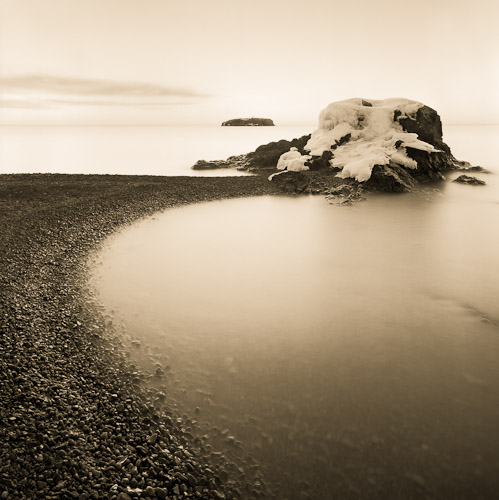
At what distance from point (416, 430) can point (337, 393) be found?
4.70 feet

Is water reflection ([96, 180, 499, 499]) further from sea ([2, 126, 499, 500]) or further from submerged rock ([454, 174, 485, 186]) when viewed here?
submerged rock ([454, 174, 485, 186])

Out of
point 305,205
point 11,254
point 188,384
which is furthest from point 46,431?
point 305,205

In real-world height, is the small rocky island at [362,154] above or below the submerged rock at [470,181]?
above

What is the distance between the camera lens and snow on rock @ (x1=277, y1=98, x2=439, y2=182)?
31.5m

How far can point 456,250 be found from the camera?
16062 mm

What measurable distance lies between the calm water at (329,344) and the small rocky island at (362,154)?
1024cm

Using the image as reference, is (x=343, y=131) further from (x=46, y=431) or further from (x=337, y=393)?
(x=46, y=431)

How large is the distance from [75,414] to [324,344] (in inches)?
210

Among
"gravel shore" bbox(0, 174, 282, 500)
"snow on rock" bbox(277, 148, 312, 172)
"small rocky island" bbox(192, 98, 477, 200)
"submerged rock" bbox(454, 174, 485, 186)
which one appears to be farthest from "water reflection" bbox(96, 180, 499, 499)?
"snow on rock" bbox(277, 148, 312, 172)

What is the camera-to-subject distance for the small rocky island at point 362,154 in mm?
27656

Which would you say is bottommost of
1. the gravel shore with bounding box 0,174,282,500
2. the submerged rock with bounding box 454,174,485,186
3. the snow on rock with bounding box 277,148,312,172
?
the gravel shore with bounding box 0,174,282,500

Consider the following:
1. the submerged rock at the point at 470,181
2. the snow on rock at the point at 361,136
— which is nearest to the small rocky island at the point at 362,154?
the snow on rock at the point at 361,136

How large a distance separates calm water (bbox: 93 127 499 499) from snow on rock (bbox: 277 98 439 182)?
593 inches

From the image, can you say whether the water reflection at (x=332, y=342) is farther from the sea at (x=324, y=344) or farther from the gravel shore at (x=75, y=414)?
the gravel shore at (x=75, y=414)
